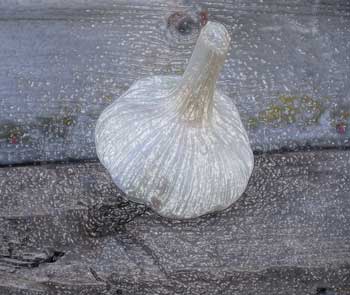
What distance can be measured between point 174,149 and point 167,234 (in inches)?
8.3

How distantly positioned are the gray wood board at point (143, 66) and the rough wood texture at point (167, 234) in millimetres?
47

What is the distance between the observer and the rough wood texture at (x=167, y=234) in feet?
3.51

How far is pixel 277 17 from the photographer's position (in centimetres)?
112

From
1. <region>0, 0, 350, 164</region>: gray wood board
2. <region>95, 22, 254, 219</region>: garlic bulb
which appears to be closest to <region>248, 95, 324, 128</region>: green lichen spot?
<region>0, 0, 350, 164</region>: gray wood board

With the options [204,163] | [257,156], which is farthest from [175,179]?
[257,156]

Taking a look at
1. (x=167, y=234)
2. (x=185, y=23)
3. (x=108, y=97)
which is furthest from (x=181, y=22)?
(x=167, y=234)

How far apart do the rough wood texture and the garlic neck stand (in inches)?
8.9

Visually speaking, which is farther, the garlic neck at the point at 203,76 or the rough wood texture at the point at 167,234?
the rough wood texture at the point at 167,234

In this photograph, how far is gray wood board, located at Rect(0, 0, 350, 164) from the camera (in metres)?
1.07

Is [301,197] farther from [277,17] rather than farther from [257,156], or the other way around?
[277,17]

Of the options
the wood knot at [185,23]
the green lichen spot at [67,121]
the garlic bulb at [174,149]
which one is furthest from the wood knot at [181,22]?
the green lichen spot at [67,121]

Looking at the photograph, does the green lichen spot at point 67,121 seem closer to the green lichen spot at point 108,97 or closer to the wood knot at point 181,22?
the green lichen spot at point 108,97

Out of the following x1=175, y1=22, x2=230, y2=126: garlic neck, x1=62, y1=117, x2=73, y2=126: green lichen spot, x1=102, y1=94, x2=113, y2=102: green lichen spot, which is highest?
Result: x1=175, y1=22, x2=230, y2=126: garlic neck

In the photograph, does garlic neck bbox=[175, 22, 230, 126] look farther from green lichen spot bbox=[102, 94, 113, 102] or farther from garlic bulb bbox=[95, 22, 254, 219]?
green lichen spot bbox=[102, 94, 113, 102]
